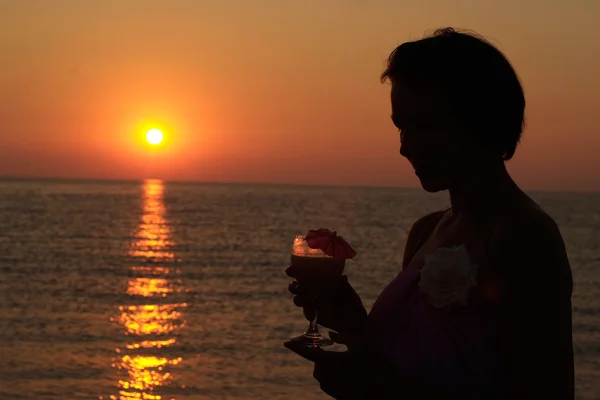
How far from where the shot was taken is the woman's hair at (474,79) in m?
2.30

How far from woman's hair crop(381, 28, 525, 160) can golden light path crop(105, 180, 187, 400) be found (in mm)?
10737

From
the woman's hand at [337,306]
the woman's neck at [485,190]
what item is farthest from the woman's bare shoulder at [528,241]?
the woman's hand at [337,306]

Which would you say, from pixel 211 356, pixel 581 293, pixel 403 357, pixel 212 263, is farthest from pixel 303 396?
pixel 212 263

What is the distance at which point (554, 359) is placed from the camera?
210 cm

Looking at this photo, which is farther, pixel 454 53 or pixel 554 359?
pixel 454 53

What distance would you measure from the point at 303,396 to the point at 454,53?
10.7 meters

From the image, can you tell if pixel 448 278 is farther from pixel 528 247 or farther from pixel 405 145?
pixel 405 145

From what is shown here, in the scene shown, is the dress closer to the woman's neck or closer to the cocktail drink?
the woman's neck

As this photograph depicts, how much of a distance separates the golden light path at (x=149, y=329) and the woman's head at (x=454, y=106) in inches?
421

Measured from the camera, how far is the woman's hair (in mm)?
2305

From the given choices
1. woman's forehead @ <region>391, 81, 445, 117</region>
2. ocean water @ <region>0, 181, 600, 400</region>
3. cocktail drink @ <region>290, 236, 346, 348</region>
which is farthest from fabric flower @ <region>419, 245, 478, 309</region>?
ocean water @ <region>0, 181, 600, 400</region>

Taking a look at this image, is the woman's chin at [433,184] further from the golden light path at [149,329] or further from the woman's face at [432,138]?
the golden light path at [149,329]

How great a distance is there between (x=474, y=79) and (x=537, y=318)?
0.65m

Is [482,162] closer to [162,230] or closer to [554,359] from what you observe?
[554,359]
